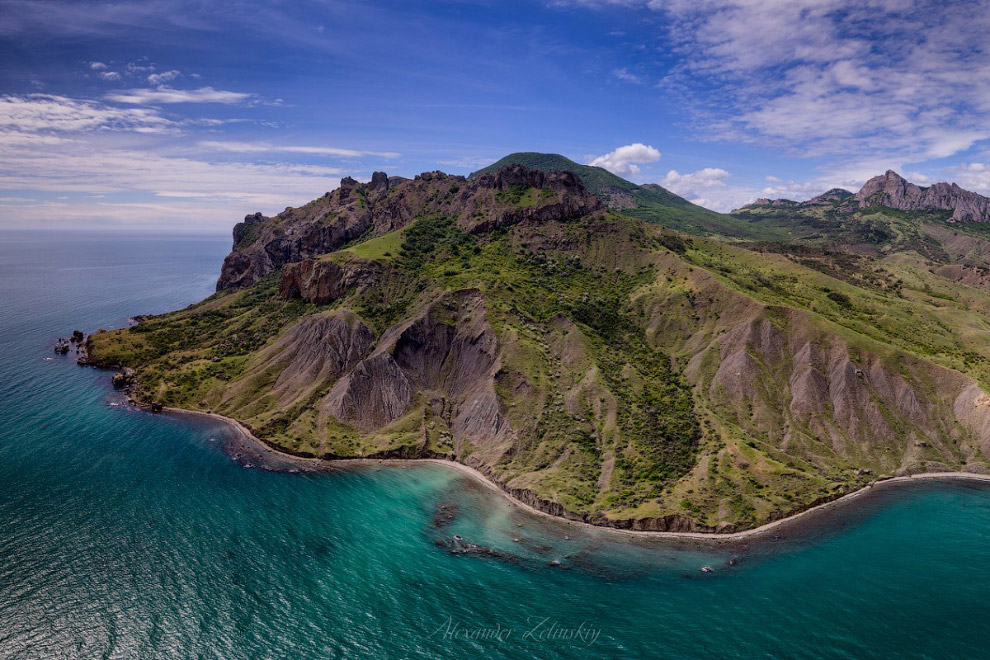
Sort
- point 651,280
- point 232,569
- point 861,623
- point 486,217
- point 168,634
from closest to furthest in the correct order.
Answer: point 168,634 < point 861,623 < point 232,569 < point 651,280 < point 486,217

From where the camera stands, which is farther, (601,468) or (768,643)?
(601,468)

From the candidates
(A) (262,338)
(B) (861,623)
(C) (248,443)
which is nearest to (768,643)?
(B) (861,623)

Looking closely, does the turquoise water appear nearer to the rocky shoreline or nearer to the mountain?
the rocky shoreline

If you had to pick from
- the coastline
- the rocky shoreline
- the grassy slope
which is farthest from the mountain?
the coastline

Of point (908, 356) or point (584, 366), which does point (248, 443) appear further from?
point (908, 356)

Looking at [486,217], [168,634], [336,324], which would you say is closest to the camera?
[168,634]

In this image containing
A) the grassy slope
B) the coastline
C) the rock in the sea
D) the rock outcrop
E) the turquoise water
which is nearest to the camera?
the turquoise water
